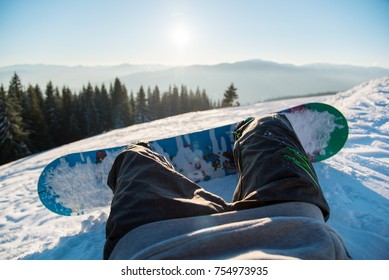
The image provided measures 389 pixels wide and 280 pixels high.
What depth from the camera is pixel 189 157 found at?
3721mm

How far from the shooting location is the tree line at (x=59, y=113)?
859 inches

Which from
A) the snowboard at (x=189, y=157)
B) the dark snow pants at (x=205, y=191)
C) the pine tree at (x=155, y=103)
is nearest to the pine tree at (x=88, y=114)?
the pine tree at (x=155, y=103)

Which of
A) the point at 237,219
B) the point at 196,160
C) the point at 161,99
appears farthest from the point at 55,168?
the point at 161,99

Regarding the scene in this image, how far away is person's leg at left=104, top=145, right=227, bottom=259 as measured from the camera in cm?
132

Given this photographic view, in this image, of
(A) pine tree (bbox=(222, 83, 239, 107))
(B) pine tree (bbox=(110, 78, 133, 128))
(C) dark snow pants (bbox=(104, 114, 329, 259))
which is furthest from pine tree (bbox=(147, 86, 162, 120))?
(C) dark snow pants (bbox=(104, 114, 329, 259))

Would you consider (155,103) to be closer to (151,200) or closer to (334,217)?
(334,217)

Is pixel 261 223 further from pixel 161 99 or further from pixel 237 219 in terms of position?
pixel 161 99

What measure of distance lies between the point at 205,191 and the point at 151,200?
0.40 meters

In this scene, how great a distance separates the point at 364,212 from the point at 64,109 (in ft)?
120

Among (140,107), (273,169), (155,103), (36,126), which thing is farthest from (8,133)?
(155,103)

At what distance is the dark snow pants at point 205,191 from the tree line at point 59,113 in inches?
1011

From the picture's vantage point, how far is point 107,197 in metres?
3.36
